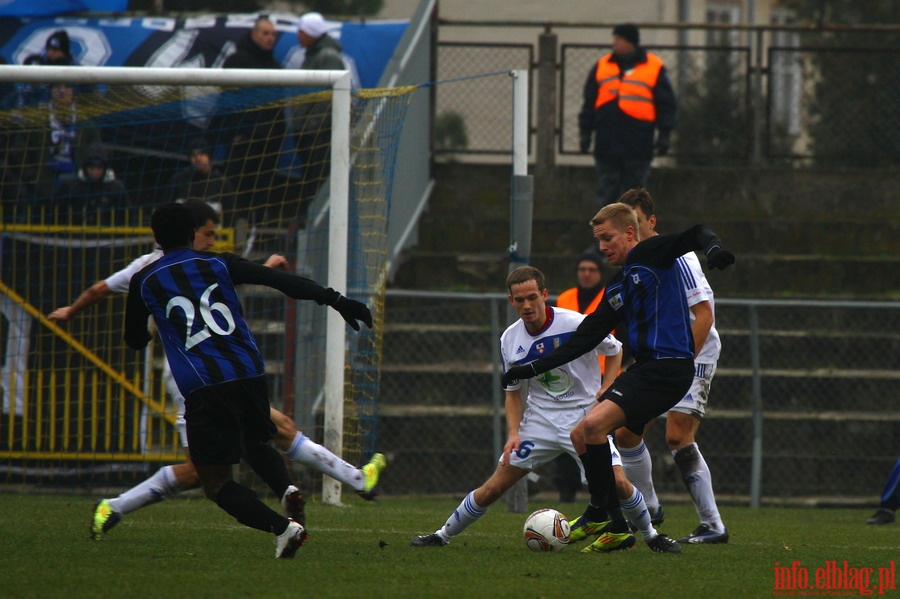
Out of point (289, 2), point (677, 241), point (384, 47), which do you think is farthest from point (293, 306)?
point (289, 2)

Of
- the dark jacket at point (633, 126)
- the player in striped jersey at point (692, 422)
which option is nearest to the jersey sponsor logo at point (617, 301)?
the player in striped jersey at point (692, 422)

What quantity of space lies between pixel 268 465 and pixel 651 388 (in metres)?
1.90

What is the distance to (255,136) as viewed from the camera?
36.2 ft

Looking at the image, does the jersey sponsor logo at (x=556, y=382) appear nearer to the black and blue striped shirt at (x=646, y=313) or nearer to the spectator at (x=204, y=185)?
the black and blue striped shirt at (x=646, y=313)

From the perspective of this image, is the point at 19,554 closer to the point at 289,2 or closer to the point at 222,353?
the point at 222,353

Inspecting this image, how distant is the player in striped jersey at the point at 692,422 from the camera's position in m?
6.86

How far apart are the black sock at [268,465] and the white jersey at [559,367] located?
1.27 metres

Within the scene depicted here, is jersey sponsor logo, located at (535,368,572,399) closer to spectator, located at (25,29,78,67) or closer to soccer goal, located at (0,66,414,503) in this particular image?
soccer goal, located at (0,66,414,503)

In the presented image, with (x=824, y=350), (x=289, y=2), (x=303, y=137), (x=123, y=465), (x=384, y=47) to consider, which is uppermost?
(x=289, y=2)

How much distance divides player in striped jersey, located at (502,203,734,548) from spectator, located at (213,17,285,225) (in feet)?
15.2

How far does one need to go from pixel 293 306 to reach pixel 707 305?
165 inches

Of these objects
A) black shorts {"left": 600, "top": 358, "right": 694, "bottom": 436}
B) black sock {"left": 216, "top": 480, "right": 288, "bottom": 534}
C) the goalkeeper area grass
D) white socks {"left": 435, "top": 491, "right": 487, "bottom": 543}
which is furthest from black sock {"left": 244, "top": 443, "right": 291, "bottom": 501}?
black shorts {"left": 600, "top": 358, "right": 694, "bottom": 436}

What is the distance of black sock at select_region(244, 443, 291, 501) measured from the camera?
242 inches

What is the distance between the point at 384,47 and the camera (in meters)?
13.0
